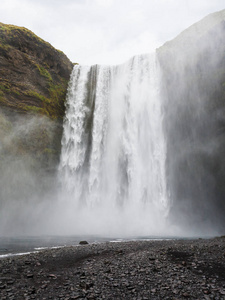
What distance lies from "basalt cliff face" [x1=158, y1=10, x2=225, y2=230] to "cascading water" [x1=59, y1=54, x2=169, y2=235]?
1.82 m

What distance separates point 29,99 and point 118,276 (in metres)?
25.2

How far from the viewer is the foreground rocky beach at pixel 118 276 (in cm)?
504

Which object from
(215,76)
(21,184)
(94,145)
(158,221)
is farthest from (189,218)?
(21,184)

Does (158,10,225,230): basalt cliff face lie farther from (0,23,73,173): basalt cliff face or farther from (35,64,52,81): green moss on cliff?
(35,64,52,81): green moss on cliff

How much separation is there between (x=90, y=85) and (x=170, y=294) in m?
30.7

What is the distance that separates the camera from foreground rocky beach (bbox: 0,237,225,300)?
5.04m

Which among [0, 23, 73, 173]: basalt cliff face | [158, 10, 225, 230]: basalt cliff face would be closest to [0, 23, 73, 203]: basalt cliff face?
[0, 23, 73, 173]: basalt cliff face

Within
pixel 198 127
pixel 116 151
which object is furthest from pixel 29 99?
pixel 198 127

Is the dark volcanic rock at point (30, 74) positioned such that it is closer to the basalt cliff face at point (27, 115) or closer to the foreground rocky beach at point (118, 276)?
the basalt cliff face at point (27, 115)

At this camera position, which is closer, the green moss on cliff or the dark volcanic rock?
the dark volcanic rock

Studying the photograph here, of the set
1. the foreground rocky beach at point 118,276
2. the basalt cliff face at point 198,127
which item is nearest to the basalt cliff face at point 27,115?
the basalt cliff face at point 198,127

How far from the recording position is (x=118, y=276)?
6.27 m

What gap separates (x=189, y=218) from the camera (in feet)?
86.4

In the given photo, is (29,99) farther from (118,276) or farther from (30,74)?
(118,276)
